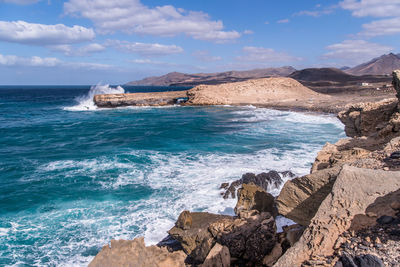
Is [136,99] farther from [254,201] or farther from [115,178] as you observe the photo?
[254,201]

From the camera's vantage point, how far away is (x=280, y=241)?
17.4 feet

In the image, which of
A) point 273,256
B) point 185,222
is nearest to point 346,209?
point 273,256

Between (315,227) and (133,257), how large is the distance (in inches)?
112

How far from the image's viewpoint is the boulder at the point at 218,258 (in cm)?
464

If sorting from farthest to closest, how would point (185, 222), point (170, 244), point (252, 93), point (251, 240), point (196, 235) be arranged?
point (252, 93) < point (170, 244) < point (185, 222) < point (196, 235) < point (251, 240)

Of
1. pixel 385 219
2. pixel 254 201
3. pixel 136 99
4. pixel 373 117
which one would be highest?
pixel 136 99

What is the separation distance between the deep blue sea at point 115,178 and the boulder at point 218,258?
259cm

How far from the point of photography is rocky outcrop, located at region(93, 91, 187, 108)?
147 feet

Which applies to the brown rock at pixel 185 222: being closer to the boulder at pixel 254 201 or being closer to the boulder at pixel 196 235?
the boulder at pixel 196 235

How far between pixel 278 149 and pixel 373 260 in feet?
42.5

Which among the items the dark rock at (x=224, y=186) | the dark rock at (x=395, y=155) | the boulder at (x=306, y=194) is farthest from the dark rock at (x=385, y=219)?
the dark rock at (x=224, y=186)

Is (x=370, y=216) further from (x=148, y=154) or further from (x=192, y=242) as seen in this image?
(x=148, y=154)

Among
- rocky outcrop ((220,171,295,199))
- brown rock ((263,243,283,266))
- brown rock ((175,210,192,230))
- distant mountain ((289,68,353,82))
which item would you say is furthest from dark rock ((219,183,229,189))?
distant mountain ((289,68,353,82))

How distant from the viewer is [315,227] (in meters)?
3.31
